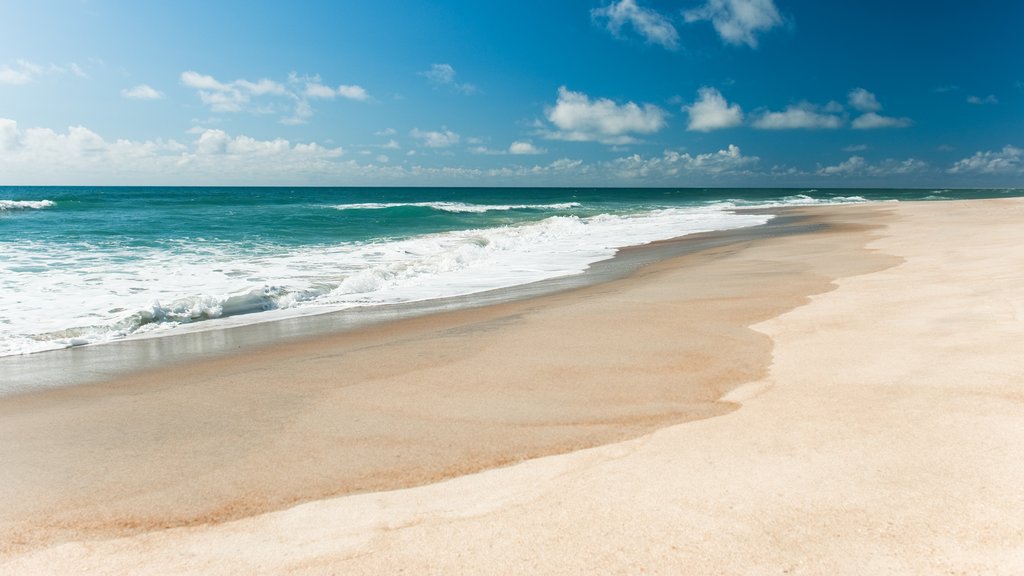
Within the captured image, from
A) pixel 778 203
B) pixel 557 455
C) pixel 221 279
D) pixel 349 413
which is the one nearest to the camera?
pixel 557 455

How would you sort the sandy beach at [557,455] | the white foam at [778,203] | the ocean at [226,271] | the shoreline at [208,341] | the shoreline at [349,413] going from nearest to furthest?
the sandy beach at [557,455]
the shoreline at [349,413]
the shoreline at [208,341]
the ocean at [226,271]
the white foam at [778,203]

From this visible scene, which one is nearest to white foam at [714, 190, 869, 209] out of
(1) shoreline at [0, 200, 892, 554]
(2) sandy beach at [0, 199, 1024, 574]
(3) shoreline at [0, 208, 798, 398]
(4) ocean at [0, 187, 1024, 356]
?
(4) ocean at [0, 187, 1024, 356]

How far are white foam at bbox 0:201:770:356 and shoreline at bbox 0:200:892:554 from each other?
2.64m

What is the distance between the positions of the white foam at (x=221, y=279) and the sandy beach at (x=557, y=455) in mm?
2884

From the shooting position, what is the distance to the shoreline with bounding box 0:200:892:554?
310 centimetres

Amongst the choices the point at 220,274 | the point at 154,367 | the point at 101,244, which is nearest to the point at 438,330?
the point at 154,367

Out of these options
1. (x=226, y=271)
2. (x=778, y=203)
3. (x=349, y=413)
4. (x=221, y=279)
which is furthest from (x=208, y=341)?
(x=778, y=203)

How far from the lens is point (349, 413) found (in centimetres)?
418

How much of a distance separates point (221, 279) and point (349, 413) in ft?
29.1

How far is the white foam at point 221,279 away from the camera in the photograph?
→ 8031 mm

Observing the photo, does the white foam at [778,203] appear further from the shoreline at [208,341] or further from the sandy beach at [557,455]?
the sandy beach at [557,455]

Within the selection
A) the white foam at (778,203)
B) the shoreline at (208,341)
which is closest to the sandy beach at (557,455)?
the shoreline at (208,341)

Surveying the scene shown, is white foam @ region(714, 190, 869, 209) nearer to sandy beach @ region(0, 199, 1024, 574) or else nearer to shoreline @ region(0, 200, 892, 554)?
shoreline @ region(0, 200, 892, 554)

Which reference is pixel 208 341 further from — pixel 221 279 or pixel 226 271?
pixel 226 271
